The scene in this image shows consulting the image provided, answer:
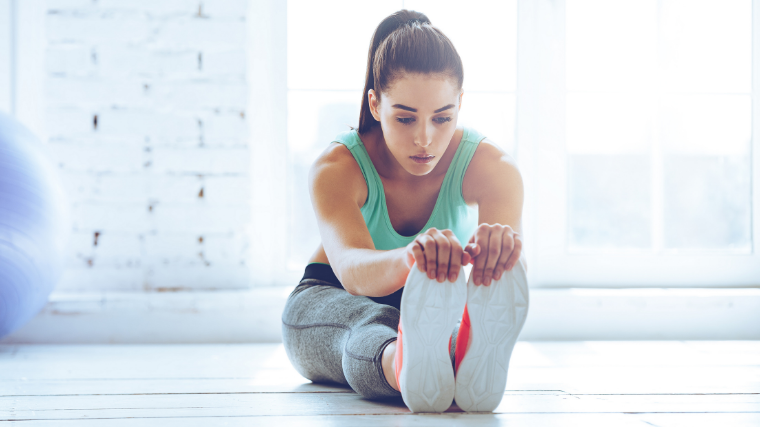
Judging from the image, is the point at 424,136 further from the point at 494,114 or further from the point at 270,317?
the point at 494,114

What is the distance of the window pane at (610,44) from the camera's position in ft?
6.67

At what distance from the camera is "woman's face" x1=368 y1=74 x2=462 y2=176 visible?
1.04 m

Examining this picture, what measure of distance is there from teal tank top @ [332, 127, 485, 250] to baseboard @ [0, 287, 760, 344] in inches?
26.0

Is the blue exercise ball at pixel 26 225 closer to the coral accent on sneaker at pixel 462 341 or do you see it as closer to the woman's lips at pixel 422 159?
the woman's lips at pixel 422 159

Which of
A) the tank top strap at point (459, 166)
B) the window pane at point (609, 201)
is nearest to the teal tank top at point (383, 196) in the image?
the tank top strap at point (459, 166)

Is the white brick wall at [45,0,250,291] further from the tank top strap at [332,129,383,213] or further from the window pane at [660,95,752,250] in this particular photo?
the window pane at [660,95,752,250]

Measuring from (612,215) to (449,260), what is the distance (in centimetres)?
145

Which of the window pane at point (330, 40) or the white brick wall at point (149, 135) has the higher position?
the window pane at point (330, 40)

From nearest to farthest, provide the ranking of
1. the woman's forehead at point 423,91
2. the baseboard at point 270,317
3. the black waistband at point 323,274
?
the woman's forehead at point 423,91 < the black waistband at point 323,274 < the baseboard at point 270,317

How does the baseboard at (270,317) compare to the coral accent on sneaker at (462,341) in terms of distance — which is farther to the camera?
the baseboard at (270,317)

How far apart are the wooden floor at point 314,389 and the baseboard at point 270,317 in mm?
68

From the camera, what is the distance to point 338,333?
1.09 metres

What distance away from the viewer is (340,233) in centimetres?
103

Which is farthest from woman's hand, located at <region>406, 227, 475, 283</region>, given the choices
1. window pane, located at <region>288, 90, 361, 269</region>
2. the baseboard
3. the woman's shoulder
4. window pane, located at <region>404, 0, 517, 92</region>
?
window pane, located at <region>404, 0, 517, 92</region>
